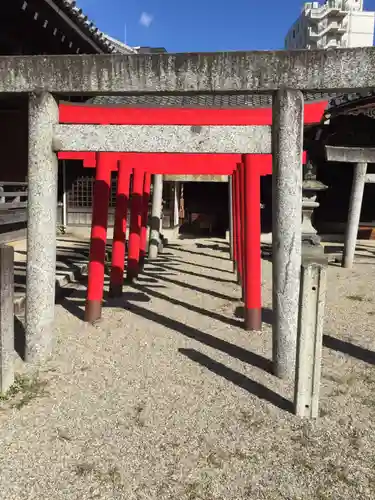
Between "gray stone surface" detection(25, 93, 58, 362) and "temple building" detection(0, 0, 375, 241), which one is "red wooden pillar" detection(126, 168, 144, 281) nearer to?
"temple building" detection(0, 0, 375, 241)

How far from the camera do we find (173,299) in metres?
6.83

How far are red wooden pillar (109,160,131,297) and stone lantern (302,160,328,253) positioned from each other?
369cm

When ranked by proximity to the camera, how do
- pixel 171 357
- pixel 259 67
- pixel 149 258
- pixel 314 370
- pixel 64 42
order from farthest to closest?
pixel 149 258, pixel 64 42, pixel 171 357, pixel 259 67, pixel 314 370

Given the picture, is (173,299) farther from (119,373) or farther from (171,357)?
(119,373)

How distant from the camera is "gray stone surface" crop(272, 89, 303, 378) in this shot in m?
3.72

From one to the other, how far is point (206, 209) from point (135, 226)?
354 inches

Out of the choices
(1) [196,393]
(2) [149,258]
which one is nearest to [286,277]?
(1) [196,393]

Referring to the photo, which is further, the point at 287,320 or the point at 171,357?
the point at 171,357

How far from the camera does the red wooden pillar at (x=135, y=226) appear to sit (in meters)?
8.00

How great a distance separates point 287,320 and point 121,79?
8.30 feet

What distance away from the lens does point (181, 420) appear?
3184 mm

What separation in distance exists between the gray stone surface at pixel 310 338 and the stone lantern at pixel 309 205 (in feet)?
18.3

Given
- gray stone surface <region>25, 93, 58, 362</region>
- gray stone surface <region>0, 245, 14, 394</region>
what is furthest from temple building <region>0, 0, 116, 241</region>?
gray stone surface <region>0, 245, 14, 394</region>

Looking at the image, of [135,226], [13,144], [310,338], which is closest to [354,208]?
[135,226]
